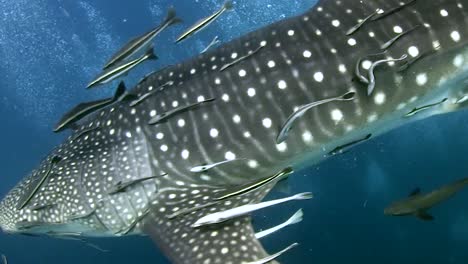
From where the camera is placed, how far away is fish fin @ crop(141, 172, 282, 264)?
4.30m

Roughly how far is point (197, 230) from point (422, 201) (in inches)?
81.4

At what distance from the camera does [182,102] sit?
5551 millimetres

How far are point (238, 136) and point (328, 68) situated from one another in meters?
1.26

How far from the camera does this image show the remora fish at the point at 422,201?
3942mm

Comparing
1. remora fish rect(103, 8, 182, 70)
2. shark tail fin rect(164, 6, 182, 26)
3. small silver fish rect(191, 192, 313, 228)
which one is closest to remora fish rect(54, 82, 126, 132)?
remora fish rect(103, 8, 182, 70)

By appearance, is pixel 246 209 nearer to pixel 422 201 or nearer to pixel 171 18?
pixel 422 201

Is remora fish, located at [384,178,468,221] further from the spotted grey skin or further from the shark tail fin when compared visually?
the shark tail fin

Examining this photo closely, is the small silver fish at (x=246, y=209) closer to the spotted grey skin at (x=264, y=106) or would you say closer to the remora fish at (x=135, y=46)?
the spotted grey skin at (x=264, y=106)

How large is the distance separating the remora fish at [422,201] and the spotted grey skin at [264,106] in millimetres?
1238

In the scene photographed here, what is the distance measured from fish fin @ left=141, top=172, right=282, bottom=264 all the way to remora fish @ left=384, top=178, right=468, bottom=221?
1281mm

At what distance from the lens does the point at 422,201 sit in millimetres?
4246

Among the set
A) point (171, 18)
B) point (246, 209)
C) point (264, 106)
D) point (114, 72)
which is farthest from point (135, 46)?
point (246, 209)

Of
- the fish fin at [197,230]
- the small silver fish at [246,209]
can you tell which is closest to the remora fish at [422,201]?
the small silver fish at [246,209]

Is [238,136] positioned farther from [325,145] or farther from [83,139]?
[83,139]
